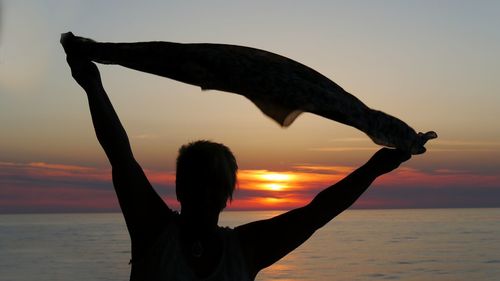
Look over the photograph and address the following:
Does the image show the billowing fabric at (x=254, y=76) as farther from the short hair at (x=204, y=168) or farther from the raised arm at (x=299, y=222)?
the raised arm at (x=299, y=222)

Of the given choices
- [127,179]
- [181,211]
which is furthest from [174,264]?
[127,179]

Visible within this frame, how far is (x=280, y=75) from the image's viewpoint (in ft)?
7.79

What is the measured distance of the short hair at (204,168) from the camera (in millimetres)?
2482

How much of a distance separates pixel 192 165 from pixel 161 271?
15.6 inches

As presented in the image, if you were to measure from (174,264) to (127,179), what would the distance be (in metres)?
0.35

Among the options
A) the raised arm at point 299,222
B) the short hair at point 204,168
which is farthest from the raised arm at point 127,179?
the raised arm at point 299,222

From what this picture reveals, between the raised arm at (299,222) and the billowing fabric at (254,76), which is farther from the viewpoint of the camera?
the raised arm at (299,222)

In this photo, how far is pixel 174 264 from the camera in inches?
95.0

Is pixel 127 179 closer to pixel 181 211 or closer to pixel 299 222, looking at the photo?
pixel 181 211

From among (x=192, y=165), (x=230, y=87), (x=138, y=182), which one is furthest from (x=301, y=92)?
(x=138, y=182)

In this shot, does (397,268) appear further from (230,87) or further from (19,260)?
(230,87)

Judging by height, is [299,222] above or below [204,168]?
below

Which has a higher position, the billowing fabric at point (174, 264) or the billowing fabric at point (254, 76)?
the billowing fabric at point (254, 76)

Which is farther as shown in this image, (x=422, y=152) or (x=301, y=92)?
(x=422, y=152)
